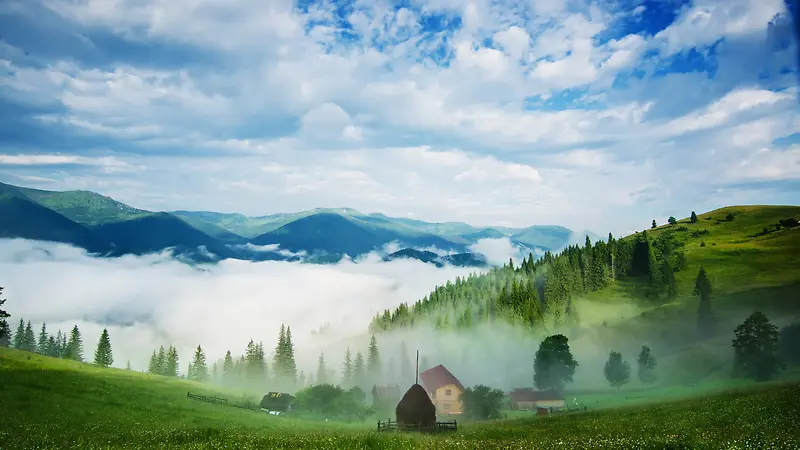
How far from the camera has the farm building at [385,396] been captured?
120 metres

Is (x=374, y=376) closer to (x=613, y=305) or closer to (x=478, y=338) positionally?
(x=478, y=338)

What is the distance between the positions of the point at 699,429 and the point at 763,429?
4.00 m

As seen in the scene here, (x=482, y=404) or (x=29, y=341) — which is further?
(x=29, y=341)

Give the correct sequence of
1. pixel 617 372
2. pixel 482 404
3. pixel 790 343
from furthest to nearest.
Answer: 1. pixel 617 372
2. pixel 790 343
3. pixel 482 404

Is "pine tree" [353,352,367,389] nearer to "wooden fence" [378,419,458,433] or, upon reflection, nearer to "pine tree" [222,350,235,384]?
"pine tree" [222,350,235,384]

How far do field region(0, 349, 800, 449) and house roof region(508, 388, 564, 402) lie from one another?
59.8 m

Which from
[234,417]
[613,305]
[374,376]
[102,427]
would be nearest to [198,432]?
[102,427]

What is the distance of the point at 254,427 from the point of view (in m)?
57.1

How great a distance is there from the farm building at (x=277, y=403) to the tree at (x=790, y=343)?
101758 mm

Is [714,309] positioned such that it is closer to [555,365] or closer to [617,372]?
[617,372]

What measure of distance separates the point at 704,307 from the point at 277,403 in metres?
128

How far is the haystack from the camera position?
220ft

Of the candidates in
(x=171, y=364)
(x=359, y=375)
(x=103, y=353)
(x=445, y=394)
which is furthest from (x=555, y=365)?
(x=103, y=353)

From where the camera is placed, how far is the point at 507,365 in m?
164
